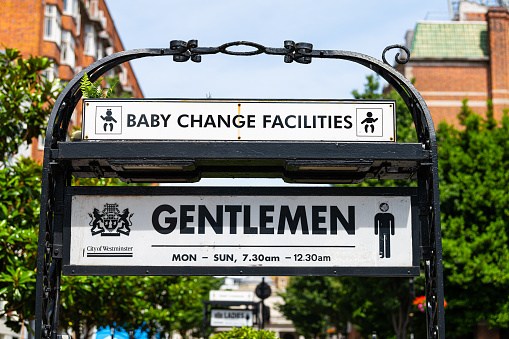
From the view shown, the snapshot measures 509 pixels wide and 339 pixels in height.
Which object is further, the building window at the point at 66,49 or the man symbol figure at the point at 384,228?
the building window at the point at 66,49

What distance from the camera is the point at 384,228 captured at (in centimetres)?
625

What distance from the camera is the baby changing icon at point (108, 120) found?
621 cm

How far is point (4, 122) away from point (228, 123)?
10938 millimetres

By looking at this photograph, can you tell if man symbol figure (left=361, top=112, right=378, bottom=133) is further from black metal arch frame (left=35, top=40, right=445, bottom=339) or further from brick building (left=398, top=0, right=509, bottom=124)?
brick building (left=398, top=0, right=509, bottom=124)

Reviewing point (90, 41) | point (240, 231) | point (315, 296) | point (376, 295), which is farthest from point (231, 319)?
point (90, 41)

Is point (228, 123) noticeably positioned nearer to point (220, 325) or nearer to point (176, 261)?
A: point (176, 261)

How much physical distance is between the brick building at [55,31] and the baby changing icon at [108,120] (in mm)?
25454

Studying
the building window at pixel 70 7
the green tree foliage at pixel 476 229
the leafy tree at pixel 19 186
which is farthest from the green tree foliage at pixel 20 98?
the building window at pixel 70 7

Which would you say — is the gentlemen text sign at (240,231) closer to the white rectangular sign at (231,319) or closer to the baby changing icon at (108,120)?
the baby changing icon at (108,120)

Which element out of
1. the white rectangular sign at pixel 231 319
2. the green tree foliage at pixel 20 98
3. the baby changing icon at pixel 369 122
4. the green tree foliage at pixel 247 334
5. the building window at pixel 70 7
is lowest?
the white rectangular sign at pixel 231 319

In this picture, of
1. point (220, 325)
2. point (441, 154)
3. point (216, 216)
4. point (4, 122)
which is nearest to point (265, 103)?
point (216, 216)

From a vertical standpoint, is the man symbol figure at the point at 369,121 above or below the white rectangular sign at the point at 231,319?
above

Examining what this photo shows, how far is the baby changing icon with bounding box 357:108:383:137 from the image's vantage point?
6.21 metres

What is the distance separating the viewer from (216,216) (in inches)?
246
